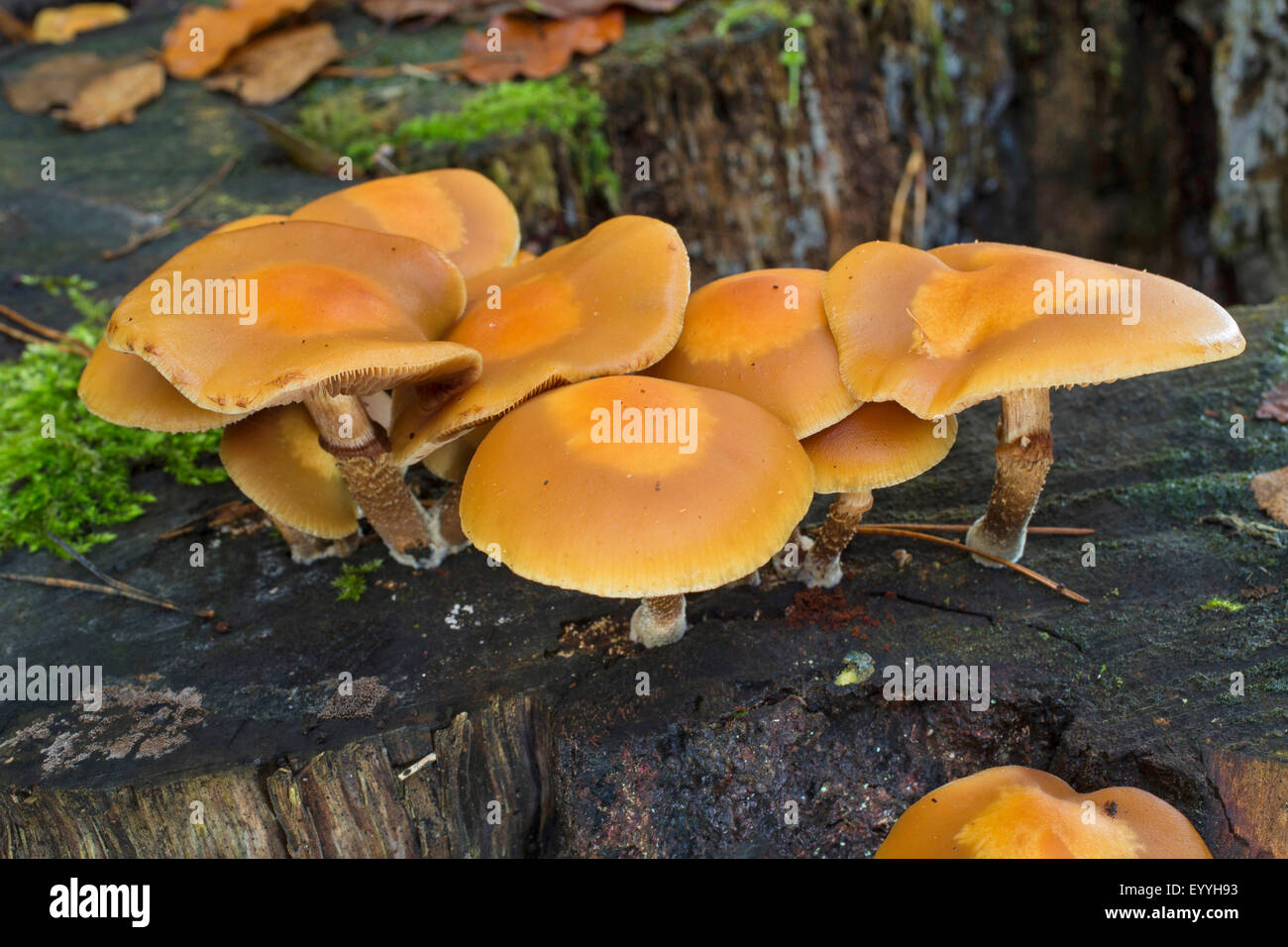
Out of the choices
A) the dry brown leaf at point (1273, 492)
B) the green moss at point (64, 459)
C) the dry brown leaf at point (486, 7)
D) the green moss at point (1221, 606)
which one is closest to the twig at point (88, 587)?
the green moss at point (64, 459)

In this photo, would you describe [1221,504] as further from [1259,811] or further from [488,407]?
[488,407]

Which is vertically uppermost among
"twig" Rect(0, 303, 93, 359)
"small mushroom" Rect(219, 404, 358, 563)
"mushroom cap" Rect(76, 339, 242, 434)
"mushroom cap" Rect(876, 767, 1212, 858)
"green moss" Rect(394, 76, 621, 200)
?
"green moss" Rect(394, 76, 621, 200)

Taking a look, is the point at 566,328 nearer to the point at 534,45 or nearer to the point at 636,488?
the point at 636,488

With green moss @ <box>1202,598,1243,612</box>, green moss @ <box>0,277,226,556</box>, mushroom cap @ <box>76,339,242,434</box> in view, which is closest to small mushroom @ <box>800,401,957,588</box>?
green moss @ <box>1202,598,1243,612</box>

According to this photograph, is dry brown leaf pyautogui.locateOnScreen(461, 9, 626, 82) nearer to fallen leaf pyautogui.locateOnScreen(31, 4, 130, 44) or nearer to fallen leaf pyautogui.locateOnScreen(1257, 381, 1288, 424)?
fallen leaf pyautogui.locateOnScreen(31, 4, 130, 44)

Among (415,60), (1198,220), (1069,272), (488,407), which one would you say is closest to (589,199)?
(415,60)

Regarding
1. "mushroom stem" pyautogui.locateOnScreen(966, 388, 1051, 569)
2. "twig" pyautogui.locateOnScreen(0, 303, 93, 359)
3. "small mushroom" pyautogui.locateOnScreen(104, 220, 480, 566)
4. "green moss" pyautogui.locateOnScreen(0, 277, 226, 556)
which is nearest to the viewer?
"small mushroom" pyautogui.locateOnScreen(104, 220, 480, 566)

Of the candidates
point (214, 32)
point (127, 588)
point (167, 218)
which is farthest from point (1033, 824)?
point (214, 32)
